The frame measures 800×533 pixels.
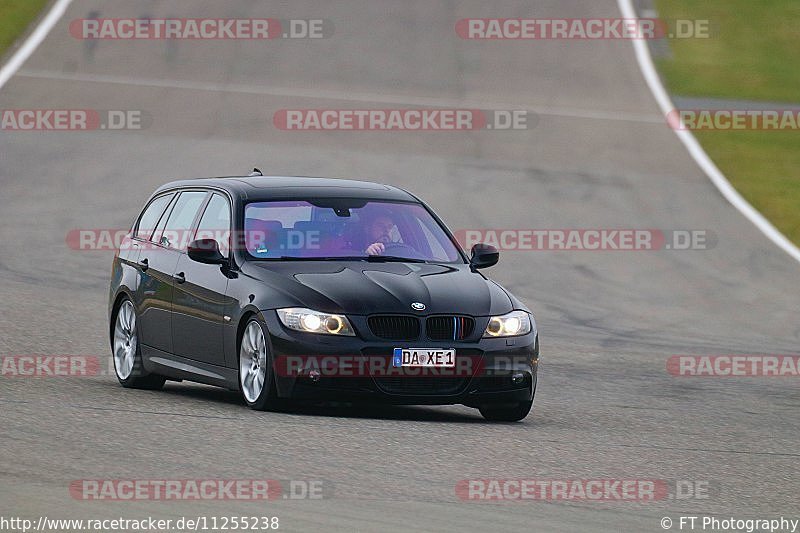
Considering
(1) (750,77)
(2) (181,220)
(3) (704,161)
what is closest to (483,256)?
(2) (181,220)

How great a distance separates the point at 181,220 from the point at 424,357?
110 inches

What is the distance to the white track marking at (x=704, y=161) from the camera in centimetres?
2272

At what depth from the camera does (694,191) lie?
987 inches

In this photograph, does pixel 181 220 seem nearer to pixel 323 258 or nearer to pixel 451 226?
pixel 323 258

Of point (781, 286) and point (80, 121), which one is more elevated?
point (80, 121)

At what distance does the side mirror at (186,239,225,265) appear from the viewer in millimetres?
11297

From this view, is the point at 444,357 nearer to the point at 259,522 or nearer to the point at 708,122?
the point at 259,522

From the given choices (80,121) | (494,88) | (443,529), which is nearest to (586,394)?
(443,529)

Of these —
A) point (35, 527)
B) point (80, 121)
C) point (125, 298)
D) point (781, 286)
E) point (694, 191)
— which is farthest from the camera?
point (80, 121)

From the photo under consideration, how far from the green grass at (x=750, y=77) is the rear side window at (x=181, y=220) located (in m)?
12.2

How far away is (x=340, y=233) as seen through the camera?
11.7m

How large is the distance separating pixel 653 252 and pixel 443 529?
15.0 meters

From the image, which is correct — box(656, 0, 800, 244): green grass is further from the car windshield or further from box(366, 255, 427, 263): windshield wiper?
box(366, 255, 427, 263): windshield wiper

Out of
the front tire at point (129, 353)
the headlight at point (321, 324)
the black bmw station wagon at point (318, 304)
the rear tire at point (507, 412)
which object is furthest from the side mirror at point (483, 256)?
the front tire at point (129, 353)
